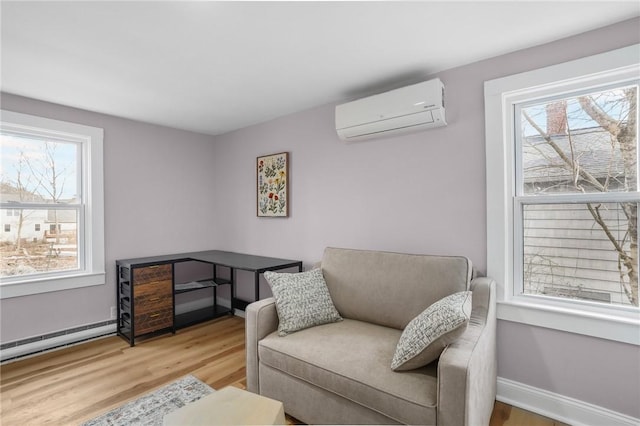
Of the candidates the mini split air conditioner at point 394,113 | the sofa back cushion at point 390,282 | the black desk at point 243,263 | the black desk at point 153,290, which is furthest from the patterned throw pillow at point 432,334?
the black desk at point 153,290

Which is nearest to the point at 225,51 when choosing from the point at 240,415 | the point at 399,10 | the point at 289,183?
the point at 399,10

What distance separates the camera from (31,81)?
2.43 metres

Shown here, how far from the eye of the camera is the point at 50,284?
2.89 metres

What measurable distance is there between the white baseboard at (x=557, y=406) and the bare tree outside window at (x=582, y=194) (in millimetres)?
604

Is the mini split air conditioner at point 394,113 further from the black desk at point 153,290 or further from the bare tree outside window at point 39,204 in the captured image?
the bare tree outside window at point 39,204

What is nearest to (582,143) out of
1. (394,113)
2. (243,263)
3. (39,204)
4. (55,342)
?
(394,113)

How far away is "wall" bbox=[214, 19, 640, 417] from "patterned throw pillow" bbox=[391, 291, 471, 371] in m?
0.83

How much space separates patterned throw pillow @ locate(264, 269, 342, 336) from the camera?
210cm

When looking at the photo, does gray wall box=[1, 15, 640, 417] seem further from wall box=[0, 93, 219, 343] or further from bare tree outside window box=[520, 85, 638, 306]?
bare tree outside window box=[520, 85, 638, 306]

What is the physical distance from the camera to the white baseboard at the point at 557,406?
1.77m

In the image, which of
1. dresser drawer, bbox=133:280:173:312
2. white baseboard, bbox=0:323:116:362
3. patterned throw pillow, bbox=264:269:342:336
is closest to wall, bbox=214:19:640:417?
patterned throw pillow, bbox=264:269:342:336

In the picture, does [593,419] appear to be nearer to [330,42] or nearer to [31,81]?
[330,42]

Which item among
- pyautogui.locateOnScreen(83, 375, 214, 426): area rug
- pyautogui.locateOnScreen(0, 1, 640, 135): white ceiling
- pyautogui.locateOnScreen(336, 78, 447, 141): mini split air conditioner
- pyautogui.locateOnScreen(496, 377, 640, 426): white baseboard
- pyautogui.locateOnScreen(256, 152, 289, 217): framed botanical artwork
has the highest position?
pyautogui.locateOnScreen(0, 1, 640, 135): white ceiling

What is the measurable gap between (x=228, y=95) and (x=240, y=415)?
246 cm
